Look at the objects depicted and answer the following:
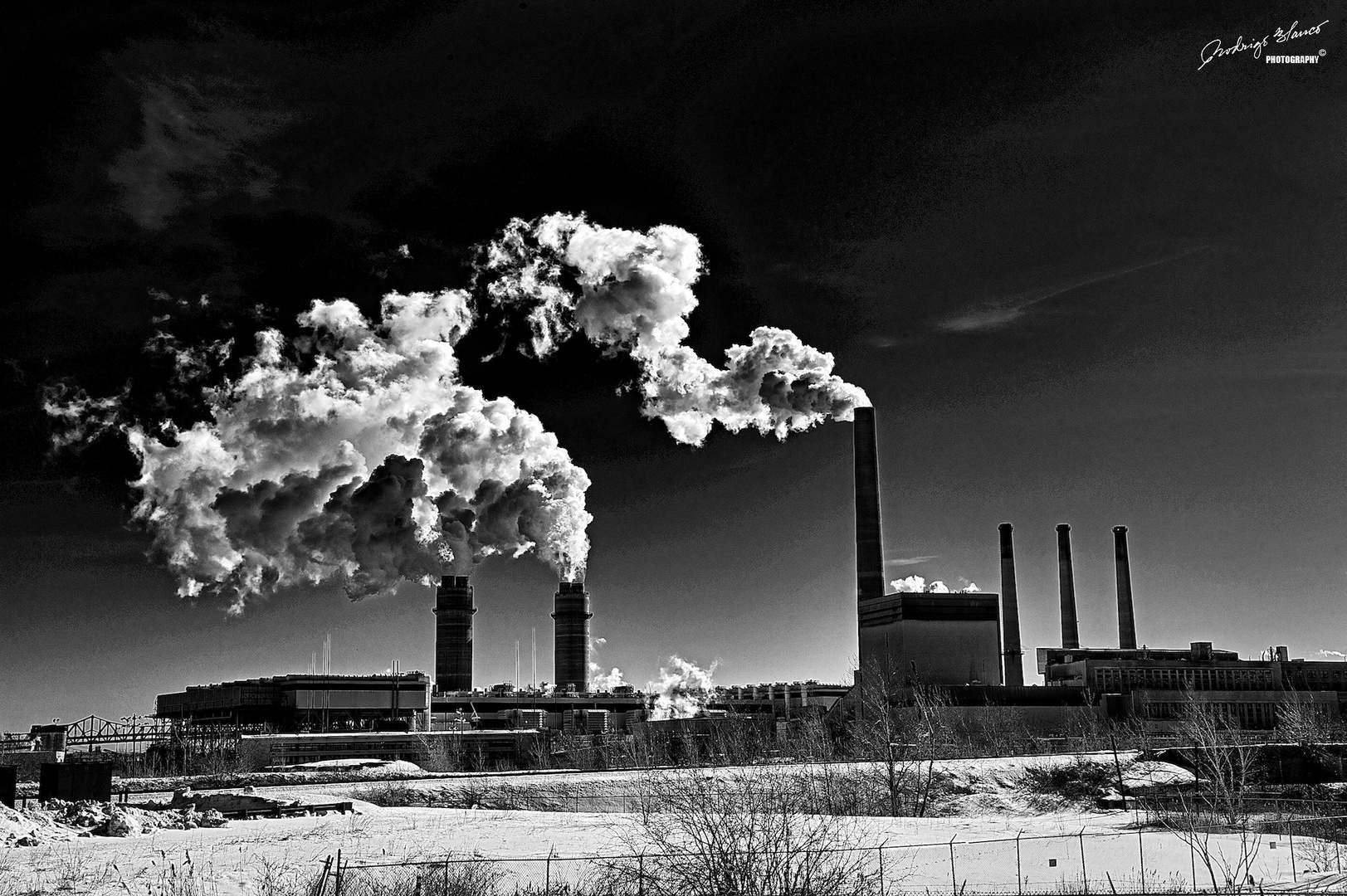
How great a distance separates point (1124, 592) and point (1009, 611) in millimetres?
13214

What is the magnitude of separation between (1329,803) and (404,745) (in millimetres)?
71588

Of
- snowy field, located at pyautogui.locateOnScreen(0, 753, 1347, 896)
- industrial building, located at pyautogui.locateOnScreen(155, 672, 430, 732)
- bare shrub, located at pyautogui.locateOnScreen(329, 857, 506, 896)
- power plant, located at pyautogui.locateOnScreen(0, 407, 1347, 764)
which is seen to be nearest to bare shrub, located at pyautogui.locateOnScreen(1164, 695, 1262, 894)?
snowy field, located at pyautogui.locateOnScreen(0, 753, 1347, 896)

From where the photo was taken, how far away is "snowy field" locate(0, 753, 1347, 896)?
3117cm

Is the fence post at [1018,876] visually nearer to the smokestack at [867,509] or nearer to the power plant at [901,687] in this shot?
the power plant at [901,687]

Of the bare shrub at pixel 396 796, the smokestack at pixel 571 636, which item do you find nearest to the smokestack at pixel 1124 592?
the smokestack at pixel 571 636

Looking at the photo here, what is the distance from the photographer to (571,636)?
523 feet

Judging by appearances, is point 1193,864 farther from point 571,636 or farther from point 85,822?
point 571,636

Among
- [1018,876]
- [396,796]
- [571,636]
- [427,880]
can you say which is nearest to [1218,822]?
[1018,876]

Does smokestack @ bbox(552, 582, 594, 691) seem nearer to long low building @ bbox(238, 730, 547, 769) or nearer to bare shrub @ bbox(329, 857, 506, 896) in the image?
long low building @ bbox(238, 730, 547, 769)

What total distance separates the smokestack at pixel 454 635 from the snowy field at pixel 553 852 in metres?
102

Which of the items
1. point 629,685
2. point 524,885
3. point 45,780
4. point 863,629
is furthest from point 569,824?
point 629,685

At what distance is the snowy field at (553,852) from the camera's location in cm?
3117

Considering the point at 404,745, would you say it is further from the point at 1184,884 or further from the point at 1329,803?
the point at 1184,884

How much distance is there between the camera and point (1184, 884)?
31.6m
